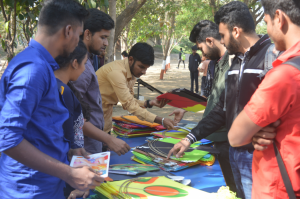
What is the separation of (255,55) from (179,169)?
93cm

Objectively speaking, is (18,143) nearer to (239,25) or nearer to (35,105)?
(35,105)

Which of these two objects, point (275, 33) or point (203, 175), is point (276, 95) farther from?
point (203, 175)

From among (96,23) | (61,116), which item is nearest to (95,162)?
(61,116)

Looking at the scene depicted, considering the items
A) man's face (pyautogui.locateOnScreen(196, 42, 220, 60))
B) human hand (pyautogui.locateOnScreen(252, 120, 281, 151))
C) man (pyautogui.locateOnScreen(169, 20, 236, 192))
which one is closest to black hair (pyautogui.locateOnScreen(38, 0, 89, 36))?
human hand (pyautogui.locateOnScreen(252, 120, 281, 151))

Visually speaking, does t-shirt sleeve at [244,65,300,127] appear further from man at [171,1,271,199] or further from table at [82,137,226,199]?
table at [82,137,226,199]

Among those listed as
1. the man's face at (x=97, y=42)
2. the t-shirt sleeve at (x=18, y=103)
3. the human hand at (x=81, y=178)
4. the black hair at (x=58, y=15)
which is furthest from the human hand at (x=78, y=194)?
the man's face at (x=97, y=42)

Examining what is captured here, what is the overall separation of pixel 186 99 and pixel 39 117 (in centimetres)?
182

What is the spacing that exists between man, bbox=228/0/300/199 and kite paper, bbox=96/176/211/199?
0.40 metres

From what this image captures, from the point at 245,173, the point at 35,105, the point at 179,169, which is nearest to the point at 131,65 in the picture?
the point at 179,169

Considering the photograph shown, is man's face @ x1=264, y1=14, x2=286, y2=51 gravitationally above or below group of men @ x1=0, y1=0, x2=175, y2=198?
above

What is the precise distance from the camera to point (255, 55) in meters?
1.59

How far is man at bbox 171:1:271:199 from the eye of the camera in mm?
1547

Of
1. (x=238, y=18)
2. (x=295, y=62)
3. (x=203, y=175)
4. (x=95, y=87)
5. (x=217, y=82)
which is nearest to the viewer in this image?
(x=295, y=62)

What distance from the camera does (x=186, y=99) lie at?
266 cm
